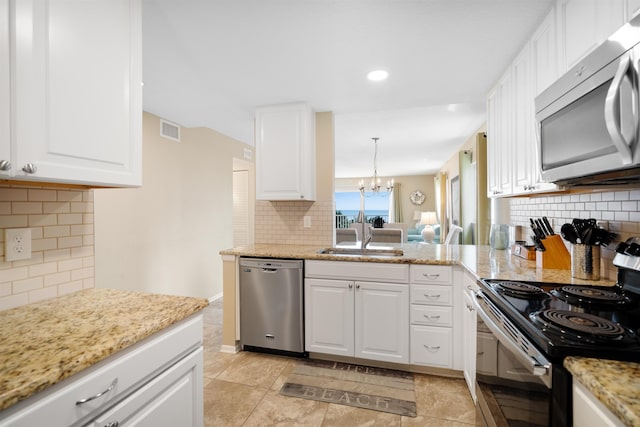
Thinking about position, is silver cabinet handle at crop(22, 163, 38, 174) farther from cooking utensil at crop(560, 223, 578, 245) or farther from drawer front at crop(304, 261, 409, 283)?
cooking utensil at crop(560, 223, 578, 245)

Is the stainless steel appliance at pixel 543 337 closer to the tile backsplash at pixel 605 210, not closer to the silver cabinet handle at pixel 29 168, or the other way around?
the tile backsplash at pixel 605 210

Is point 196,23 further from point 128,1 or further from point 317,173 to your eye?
point 317,173

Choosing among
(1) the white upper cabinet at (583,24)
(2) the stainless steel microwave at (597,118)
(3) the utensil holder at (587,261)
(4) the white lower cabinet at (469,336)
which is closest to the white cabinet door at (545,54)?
(1) the white upper cabinet at (583,24)

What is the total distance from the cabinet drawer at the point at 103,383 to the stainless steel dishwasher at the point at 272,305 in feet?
4.29

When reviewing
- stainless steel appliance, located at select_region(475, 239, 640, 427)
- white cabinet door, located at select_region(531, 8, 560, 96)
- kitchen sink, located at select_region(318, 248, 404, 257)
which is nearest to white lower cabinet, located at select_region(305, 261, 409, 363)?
kitchen sink, located at select_region(318, 248, 404, 257)

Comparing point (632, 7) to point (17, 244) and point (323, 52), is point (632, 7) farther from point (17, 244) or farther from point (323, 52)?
point (17, 244)

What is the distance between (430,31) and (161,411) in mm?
2234

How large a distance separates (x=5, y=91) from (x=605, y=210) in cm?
253

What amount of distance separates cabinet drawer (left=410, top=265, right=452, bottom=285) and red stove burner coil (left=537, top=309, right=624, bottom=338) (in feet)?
3.65

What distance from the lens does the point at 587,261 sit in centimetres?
155

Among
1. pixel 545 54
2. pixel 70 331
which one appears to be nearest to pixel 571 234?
pixel 545 54

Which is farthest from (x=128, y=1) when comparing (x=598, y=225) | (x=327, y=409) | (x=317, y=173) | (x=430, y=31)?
(x=598, y=225)

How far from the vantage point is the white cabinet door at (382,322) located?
7.39 ft

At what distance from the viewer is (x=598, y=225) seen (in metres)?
1.61
